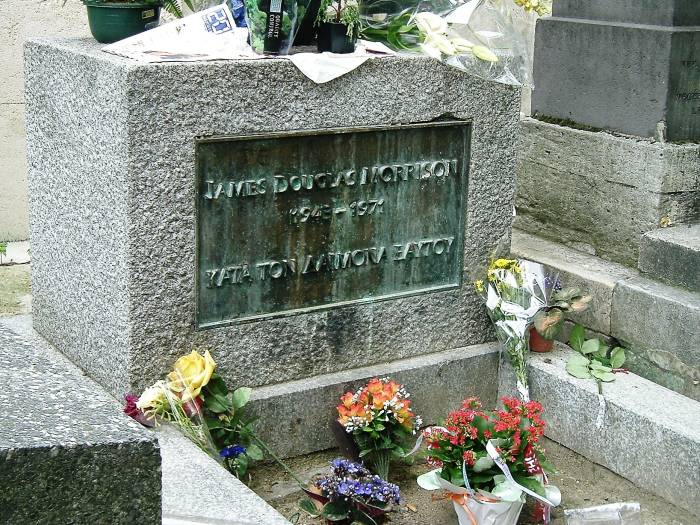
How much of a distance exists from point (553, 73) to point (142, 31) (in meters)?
2.03

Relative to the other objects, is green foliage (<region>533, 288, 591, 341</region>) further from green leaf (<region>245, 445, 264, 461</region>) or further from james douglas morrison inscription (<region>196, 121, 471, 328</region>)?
green leaf (<region>245, 445, 264, 461</region>)

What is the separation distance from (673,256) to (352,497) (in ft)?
5.83

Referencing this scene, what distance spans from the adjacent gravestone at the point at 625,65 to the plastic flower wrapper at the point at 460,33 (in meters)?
0.48

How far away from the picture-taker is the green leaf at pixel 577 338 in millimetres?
4598

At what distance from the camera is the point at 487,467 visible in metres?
3.69

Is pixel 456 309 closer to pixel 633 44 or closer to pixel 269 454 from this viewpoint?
pixel 269 454

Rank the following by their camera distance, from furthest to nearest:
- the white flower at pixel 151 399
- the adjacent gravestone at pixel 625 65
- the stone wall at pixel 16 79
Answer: the stone wall at pixel 16 79 < the adjacent gravestone at pixel 625 65 < the white flower at pixel 151 399

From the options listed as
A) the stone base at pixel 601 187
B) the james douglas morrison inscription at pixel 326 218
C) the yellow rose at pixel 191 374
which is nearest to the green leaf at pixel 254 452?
the yellow rose at pixel 191 374

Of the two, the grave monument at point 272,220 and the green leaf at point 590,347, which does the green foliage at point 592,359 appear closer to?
the green leaf at point 590,347

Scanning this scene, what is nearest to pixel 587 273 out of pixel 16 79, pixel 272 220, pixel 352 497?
pixel 272 220

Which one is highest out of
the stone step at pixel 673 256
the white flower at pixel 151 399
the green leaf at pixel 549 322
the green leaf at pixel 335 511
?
the stone step at pixel 673 256

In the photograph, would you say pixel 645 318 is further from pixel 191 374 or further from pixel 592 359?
pixel 191 374

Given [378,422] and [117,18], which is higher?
[117,18]

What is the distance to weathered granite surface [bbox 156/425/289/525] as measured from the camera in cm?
302
